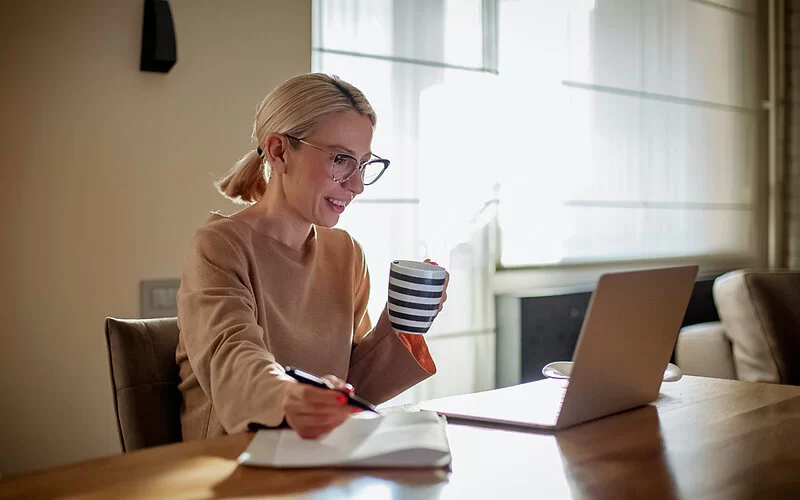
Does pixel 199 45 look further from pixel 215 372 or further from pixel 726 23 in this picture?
pixel 726 23

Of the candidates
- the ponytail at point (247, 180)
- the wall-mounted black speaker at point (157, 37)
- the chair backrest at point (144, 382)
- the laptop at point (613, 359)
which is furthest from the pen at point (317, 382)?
the wall-mounted black speaker at point (157, 37)

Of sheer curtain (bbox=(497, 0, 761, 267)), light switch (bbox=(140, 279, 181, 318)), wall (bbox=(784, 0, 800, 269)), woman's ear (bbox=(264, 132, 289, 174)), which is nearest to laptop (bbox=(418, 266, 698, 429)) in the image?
woman's ear (bbox=(264, 132, 289, 174))

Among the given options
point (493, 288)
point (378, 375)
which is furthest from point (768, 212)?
point (378, 375)

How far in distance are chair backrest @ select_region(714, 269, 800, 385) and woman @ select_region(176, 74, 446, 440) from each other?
1.62m

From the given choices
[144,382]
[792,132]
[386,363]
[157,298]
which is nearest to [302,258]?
[386,363]

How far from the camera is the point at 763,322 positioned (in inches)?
111

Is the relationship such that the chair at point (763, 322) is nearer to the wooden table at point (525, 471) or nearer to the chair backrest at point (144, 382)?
the wooden table at point (525, 471)

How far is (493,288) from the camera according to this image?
3727 mm

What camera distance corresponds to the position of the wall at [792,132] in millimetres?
5289

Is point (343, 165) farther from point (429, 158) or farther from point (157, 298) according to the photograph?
point (429, 158)

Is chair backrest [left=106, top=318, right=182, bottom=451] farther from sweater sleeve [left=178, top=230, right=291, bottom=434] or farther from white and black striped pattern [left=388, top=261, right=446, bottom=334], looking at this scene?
white and black striped pattern [left=388, top=261, right=446, bottom=334]

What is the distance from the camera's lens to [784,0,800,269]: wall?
529cm

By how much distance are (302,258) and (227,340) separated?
443mm

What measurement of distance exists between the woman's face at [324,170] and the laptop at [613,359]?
0.45 meters
